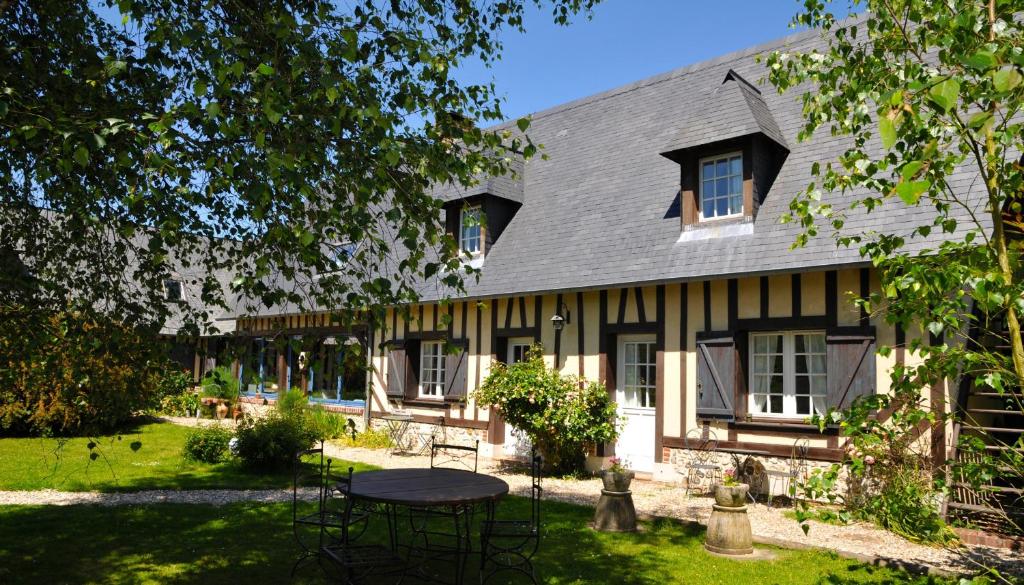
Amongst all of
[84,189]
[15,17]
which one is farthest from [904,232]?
[15,17]

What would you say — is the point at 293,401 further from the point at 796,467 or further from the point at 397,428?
the point at 796,467

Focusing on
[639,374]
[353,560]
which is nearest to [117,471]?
[353,560]

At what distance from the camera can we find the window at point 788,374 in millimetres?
8844

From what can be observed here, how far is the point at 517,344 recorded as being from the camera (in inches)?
475

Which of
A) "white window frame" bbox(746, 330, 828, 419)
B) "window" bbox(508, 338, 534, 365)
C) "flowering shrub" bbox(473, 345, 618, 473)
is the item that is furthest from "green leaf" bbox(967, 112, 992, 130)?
"window" bbox(508, 338, 534, 365)

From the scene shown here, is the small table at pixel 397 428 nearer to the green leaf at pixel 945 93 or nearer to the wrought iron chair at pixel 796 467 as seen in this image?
the wrought iron chair at pixel 796 467

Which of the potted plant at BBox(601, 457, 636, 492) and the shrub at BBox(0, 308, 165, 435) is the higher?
the shrub at BBox(0, 308, 165, 435)

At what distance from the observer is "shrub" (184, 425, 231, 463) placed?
10.9 meters

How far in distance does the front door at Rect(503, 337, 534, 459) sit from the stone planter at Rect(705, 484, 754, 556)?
512 centimetres

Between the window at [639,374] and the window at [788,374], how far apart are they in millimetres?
1588

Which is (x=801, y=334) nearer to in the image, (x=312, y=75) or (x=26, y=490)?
(x=312, y=75)

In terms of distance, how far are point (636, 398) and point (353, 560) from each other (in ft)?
20.2

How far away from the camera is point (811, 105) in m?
4.46

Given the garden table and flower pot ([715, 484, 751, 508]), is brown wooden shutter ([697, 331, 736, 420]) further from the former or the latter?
the garden table
